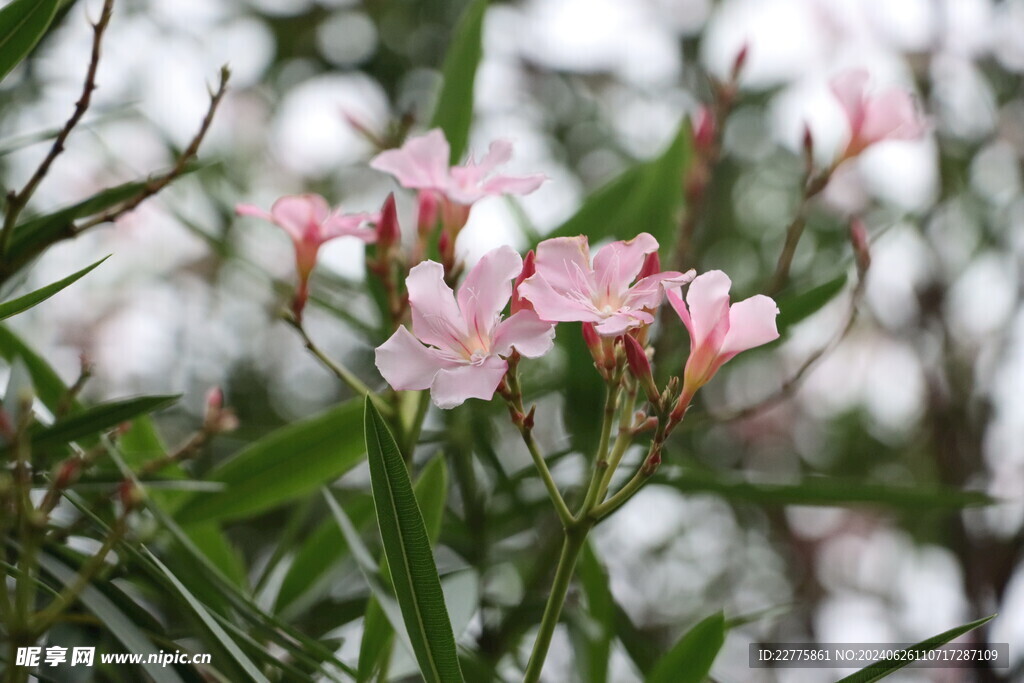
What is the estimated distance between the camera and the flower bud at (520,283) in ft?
1.69

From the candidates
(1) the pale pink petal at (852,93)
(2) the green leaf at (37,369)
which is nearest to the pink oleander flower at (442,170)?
(2) the green leaf at (37,369)

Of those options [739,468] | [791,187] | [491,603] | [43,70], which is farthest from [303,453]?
[791,187]

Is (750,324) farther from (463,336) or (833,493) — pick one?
(833,493)

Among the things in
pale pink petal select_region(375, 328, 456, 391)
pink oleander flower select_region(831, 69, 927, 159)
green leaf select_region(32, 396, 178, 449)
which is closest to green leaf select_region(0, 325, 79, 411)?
green leaf select_region(32, 396, 178, 449)

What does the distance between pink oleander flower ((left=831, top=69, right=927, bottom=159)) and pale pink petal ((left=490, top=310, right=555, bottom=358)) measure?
1.91ft

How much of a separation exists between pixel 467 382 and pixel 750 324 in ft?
0.55

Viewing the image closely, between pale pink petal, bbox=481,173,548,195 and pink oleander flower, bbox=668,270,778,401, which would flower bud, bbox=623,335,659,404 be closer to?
pink oleander flower, bbox=668,270,778,401

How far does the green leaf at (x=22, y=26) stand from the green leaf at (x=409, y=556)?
36cm

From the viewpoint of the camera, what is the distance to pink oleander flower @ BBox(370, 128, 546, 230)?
2.15 feet

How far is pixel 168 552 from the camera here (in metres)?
0.78

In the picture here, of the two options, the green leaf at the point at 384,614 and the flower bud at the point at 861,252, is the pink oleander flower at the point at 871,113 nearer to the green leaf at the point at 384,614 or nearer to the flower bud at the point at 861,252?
the flower bud at the point at 861,252

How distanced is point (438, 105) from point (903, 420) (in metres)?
1.34

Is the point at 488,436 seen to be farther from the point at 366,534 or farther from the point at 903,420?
the point at 903,420

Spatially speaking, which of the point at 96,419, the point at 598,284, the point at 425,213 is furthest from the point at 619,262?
the point at 96,419
